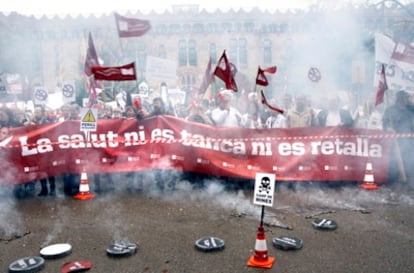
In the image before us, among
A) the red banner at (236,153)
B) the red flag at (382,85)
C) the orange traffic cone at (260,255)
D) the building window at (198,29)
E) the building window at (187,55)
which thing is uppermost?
the building window at (198,29)

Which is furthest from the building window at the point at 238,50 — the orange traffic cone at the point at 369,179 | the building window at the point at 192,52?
the orange traffic cone at the point at 369,179

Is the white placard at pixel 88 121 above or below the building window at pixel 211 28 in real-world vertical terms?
below

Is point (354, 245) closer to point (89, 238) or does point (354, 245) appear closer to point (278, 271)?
point (278, 271)

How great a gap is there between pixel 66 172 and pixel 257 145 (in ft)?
11.4

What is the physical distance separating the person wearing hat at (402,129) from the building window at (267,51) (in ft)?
107

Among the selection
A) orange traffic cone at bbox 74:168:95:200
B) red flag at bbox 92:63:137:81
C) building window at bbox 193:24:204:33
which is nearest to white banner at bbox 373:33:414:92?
red flag at bbox 92:63:137:81

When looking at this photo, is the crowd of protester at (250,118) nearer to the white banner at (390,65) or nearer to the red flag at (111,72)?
the white banner at (390,65)

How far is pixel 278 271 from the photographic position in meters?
4.30

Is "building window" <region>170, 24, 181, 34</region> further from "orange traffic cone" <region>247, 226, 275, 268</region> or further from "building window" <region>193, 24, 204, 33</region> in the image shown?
"orange traffic cone" <region>247, 226, 275, 268</region>

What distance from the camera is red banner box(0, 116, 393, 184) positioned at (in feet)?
24.8

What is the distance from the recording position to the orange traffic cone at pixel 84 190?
7.21 m

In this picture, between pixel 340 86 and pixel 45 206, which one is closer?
pixel 45 206

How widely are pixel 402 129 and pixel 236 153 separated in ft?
10.4

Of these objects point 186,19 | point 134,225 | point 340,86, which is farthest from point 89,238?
point 186,19
